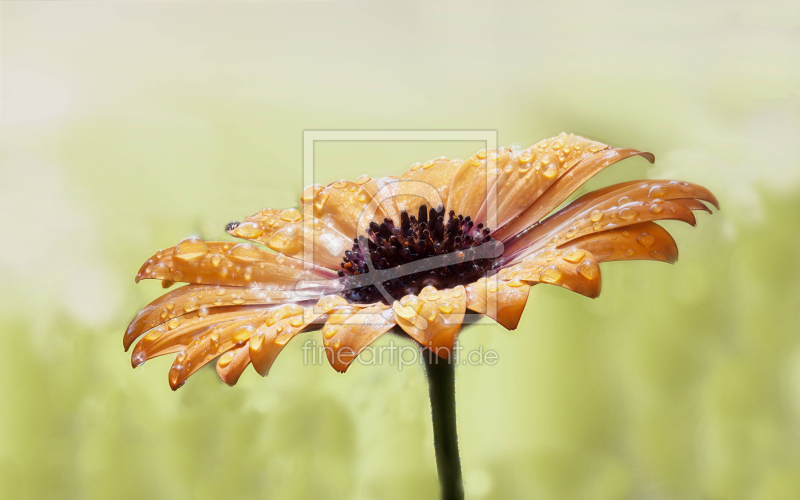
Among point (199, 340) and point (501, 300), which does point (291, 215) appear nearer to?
point (199, 340)

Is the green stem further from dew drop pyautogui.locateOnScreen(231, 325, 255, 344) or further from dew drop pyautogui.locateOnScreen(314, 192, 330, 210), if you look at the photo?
dew drop pyautogui.locateOnScreen(314, 192, 330, 210)

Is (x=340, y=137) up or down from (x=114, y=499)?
up

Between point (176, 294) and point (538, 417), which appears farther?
point (538, 417)

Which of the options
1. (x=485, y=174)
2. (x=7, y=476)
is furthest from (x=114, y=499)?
(x=485, y=174)

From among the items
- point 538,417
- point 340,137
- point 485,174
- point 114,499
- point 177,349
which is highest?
point 340,137

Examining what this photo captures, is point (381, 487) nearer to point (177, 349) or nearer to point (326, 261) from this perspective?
point (326, 261)

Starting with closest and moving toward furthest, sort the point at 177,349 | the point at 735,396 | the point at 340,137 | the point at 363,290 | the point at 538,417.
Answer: the point at 177,349, the point at 363,290, the point at 735,396, the point at 538,417, the point at 340,137

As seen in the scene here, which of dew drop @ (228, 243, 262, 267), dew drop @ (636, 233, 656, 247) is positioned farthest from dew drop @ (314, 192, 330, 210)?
dew drop @ (636, 233, 656, 247)

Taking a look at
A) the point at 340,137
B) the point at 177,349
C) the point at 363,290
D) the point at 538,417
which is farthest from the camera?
the point at 340,137

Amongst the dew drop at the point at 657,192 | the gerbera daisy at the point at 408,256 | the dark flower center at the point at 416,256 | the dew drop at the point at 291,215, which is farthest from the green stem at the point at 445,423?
the dew drop at the point at 291,215
